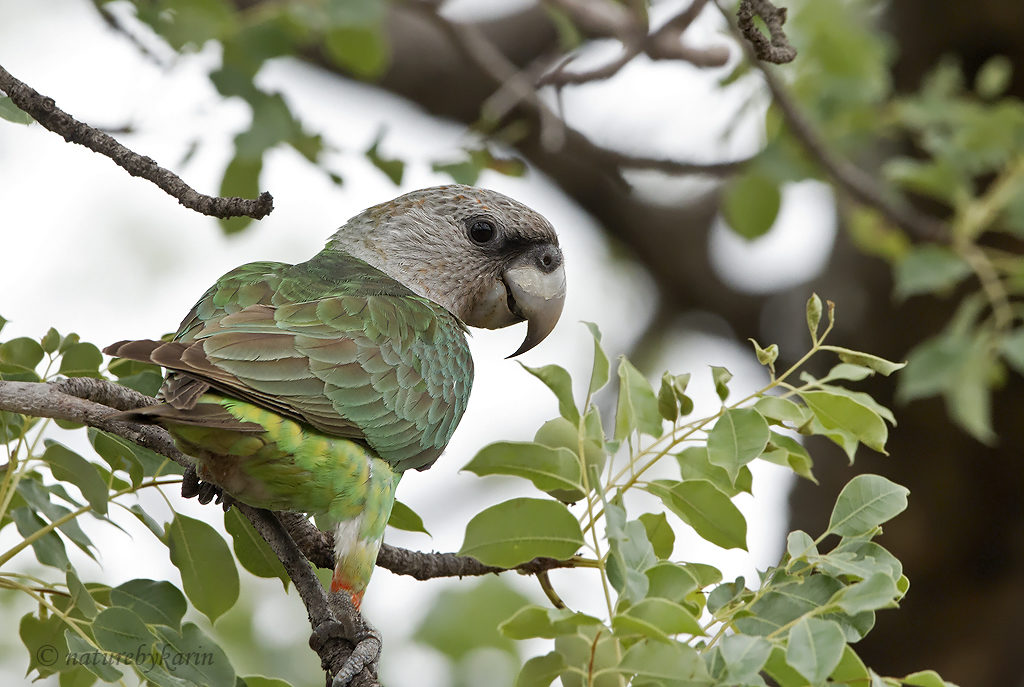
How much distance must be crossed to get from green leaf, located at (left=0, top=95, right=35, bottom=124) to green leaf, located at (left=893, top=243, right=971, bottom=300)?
2.95m

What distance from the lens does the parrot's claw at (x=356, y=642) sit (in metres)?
2.11

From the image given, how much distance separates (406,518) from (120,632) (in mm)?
676

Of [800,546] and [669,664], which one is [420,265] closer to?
[800,546]

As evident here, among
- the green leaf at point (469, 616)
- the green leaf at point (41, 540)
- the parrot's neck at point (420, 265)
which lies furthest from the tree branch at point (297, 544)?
the green leaf at point (469, 616)

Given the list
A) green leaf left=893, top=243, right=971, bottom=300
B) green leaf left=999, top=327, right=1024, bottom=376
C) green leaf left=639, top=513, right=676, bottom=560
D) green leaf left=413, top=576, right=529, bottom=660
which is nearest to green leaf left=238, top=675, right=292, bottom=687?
green leaf left=639, top=513, right=676, bottom=560

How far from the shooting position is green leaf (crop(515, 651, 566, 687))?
1.66 m

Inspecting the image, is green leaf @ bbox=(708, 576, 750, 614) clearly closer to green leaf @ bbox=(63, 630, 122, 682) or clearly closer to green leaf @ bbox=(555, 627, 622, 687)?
green leaf @ bbox=(555, 627, 622, 687)

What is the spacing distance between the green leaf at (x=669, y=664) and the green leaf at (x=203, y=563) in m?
1.00

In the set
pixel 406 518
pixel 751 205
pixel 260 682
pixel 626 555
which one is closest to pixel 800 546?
pixel 626 555

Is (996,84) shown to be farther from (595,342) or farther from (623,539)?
(623,539)

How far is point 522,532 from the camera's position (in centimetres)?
173

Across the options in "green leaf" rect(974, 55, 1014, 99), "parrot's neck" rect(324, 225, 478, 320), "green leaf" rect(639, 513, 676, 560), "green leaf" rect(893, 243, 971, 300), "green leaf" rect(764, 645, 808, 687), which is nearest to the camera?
"green leaf" rect(764, 645, 808, 687)

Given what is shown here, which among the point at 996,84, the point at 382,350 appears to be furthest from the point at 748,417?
the point at 996,84

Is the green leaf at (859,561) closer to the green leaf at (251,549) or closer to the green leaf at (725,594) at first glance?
the green leaf at (725,594)
